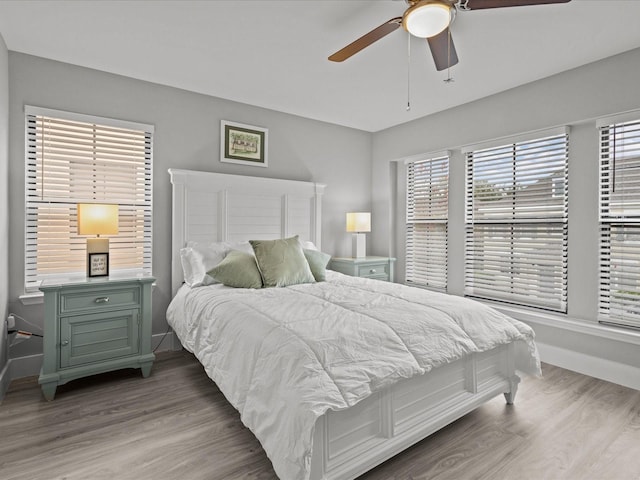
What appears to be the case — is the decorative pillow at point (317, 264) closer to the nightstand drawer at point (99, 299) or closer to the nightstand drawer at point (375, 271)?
the nightstand drawer at point (375, 271)

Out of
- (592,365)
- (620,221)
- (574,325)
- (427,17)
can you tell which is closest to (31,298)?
(427,17)

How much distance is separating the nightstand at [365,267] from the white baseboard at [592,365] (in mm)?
1822

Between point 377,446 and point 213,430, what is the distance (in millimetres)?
1028

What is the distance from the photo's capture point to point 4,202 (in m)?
2.62

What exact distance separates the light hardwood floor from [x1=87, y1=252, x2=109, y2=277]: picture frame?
0.85m

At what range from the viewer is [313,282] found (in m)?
3.17

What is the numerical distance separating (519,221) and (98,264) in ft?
12.5

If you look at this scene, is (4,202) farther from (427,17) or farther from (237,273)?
(427,17)

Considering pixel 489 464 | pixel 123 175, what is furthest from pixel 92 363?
pixel 489 464

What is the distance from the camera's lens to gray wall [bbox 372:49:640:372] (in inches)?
110

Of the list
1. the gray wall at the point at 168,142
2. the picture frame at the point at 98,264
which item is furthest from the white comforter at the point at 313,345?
the gray wall at the point at 168,142

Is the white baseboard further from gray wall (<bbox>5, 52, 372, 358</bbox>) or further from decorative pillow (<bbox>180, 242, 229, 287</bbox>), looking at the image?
decorative pillow (<bbox>180, 242, 229, 287</bbox>)

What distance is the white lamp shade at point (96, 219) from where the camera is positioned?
268cm

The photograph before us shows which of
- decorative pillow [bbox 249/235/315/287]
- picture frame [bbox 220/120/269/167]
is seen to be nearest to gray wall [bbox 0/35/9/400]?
picture frame [bbox 220/120/269/167]
